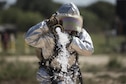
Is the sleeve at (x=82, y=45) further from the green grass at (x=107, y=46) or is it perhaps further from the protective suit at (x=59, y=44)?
the green grass at (x=107, y=46)

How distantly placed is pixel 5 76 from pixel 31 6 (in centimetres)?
6406

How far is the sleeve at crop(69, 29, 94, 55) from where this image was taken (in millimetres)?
5676

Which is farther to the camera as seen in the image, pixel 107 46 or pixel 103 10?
pixel 103 10

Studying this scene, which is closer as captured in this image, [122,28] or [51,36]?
[51,36]

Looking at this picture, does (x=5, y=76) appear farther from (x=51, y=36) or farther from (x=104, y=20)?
(x=104, y=20)

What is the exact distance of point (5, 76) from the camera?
40.0 feet

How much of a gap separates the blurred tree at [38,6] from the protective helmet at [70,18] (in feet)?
219

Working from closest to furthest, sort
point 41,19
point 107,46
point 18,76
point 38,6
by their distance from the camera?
point 18,76
point 107,46
point 41,19
point 38,6

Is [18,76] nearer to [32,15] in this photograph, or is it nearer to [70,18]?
[70,18]

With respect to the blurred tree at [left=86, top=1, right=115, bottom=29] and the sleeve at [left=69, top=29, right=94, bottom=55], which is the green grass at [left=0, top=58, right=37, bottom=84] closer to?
the sleeve at [left=69, top=29, right=94, bottom=55]

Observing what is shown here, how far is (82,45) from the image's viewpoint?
569 centimetres

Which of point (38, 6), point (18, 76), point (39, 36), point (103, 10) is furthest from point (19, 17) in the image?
point (39, 36)

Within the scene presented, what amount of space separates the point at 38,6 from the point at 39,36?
71266mm

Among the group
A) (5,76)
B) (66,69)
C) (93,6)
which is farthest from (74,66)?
(93,6)
